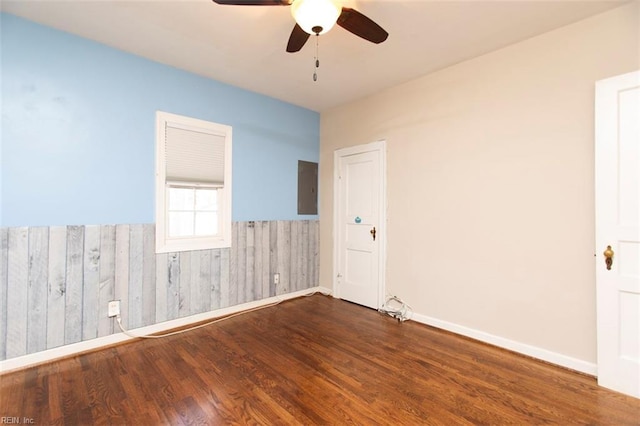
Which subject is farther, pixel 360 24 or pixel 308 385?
pixel 308 385

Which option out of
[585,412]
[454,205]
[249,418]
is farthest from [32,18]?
[585,412]

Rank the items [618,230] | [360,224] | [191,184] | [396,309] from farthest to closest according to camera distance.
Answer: [360,224] → [396,309] → [191,184] → [618,230]

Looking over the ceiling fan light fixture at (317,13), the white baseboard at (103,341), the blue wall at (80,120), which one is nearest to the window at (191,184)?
the blue wall at (80,120)

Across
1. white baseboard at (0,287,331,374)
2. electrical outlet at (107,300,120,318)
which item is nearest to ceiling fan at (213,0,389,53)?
electrical outlet at (107,300,120,318)

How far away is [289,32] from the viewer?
2508 mm

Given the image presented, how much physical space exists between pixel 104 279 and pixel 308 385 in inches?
83.2

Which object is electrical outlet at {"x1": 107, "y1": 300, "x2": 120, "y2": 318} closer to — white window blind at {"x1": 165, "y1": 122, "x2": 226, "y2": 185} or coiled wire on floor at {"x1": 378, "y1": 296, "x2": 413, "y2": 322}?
white window blind at {"x1": 165, "y1": 122, "x2": 226, "y2": 185}

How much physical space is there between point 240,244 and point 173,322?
1.11 metres

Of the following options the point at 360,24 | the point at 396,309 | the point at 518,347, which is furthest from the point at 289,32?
the point at 518,347

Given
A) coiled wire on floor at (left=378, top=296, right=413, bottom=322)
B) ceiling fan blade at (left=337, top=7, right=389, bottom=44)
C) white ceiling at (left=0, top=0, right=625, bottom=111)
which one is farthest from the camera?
coiled wire on floor at (left=378, top=296, right=413, bottom=322)

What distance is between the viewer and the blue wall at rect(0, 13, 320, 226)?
232 centimetres

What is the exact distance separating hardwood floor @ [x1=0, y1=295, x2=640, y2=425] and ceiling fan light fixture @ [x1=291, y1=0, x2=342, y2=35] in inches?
94.6

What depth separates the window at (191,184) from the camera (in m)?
3.05

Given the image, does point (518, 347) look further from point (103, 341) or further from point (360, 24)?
point (103, 341)
